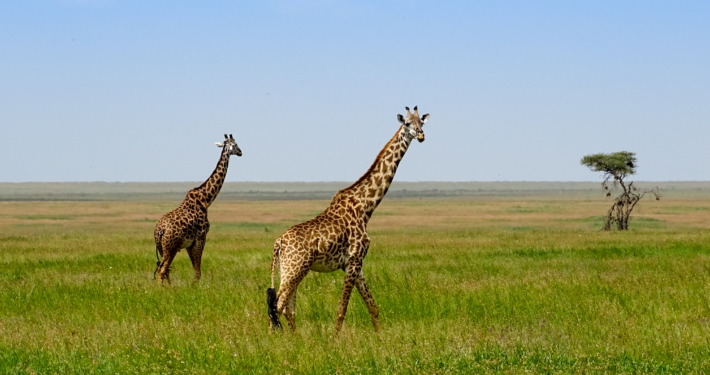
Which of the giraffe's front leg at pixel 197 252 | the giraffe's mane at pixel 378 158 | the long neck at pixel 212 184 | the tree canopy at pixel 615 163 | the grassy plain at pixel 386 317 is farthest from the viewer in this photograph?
the tree canopy at pixel 615 163

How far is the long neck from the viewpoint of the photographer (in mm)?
15820

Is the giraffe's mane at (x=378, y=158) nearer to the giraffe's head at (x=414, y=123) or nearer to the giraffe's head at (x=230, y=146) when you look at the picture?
the giraffe's head at (x=414, y=123)

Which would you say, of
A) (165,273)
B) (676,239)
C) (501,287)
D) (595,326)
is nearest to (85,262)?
(165,273)

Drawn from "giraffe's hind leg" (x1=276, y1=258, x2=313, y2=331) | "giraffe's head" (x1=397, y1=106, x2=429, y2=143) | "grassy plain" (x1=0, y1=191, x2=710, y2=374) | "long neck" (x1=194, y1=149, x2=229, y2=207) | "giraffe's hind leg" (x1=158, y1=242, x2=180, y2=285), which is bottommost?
"grassy plain" (x1=0, y1=191, x2=710, y2=374)

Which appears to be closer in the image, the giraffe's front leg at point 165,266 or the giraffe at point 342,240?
the giraffe at point 342,240

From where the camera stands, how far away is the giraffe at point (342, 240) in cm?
Result: 944

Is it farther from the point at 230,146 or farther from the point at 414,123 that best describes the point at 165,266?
the point at 414,123

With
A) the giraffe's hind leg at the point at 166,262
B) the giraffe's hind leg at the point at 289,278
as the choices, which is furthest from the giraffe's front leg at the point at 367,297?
the giraffe's hind leg at the point at 166,262

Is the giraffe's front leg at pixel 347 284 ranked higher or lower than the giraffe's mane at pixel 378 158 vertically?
lower

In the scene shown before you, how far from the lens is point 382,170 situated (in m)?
10.5

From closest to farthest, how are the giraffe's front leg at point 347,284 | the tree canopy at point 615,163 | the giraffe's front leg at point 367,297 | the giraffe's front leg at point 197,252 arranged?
1. the giraffe's front leg at point 347,284
2. the giraffe's front leg at point 367,297
3. the giraffe's front leg at point 197,252
4. the tree canopy at point 615,163

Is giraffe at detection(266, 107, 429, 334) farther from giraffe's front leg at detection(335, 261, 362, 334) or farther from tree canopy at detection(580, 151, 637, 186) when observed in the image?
tree canopy at detection(580, 151, 637, 186)

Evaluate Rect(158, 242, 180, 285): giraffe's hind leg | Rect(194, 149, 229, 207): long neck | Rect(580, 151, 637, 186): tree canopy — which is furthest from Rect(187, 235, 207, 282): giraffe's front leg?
Rect(580, 151, 637, 186): tree canopy

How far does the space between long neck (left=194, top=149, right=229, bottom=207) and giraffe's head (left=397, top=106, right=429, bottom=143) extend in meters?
6.32
